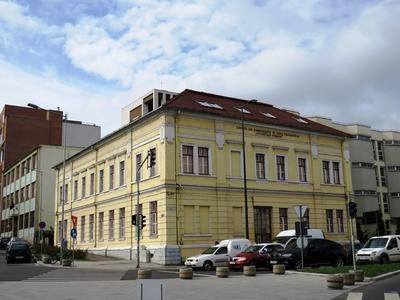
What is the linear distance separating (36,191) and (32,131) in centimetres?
1726

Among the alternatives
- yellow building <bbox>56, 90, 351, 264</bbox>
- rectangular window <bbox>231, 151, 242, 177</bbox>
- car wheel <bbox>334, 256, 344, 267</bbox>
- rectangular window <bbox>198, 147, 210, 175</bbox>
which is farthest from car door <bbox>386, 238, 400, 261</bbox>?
rectangular window <bbox>198, 147, 210, 175</bbox>

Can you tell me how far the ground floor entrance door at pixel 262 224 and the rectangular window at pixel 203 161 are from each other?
530cm

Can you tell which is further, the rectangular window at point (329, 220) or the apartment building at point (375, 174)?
the apartment building at point (375, 174)

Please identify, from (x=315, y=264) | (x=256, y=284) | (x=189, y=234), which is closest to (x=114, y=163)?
(x=189, y=234)

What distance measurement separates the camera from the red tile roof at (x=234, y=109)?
126 ft

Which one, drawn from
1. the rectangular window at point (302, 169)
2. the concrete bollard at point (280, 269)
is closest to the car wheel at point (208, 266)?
the concrete bollard at point (280, 269)

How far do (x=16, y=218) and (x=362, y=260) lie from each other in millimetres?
61598

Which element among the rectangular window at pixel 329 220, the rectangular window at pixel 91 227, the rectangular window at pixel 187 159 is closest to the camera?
the rectangular window at pixel 187 159

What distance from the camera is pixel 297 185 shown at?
4341 cm

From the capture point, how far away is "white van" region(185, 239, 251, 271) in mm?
29562

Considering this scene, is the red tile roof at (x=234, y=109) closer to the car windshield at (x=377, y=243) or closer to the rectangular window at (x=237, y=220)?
the rectangular window at (x=237, y=220)

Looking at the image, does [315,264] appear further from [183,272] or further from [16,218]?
[16,218]

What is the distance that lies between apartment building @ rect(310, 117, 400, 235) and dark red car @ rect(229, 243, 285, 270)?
100 ft

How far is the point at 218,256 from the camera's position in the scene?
1203 inches
